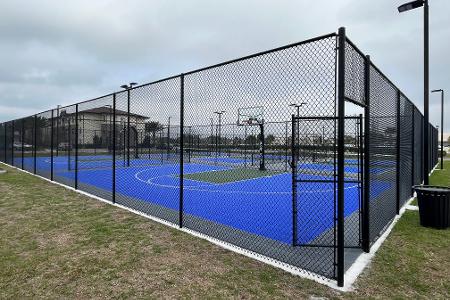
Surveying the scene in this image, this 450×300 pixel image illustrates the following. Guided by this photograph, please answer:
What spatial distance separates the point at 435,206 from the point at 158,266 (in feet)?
17.3

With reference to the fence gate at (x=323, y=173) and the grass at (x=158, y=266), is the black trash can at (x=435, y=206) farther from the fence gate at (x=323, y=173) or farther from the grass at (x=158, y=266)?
the fence gate at (x=323, y=173)

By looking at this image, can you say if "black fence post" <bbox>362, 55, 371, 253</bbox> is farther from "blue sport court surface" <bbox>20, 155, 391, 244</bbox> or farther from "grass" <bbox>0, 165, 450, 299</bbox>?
"grass" <bbox>0, 165, 450, 299</bbox>

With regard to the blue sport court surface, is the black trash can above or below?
above

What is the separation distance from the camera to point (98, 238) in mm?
5578

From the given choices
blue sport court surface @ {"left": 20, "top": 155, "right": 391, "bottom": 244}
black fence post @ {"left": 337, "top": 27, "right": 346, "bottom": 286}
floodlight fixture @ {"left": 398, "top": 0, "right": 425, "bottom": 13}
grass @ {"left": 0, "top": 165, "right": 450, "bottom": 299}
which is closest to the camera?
grass @ {"left": 0, "top": 165, "right": 450, "bottom": 299}

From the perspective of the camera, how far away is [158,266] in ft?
14.5

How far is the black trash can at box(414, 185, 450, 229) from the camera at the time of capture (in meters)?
6.06

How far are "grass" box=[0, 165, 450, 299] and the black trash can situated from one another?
222 millimetres

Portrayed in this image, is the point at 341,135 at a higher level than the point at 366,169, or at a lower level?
higher

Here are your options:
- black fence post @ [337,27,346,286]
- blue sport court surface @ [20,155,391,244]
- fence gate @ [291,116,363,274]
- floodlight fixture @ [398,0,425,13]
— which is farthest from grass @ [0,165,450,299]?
floodlight fixture @ [398,0,425,13]

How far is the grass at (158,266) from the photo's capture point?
366cm

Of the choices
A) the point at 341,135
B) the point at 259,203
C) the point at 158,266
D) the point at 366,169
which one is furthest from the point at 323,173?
the point at 259,203

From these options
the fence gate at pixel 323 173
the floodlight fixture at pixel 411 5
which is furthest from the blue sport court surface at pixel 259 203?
the floodlight fixture at pixel 411 5

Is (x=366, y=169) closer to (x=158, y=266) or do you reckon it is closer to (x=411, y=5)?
(x=158, y=266)
